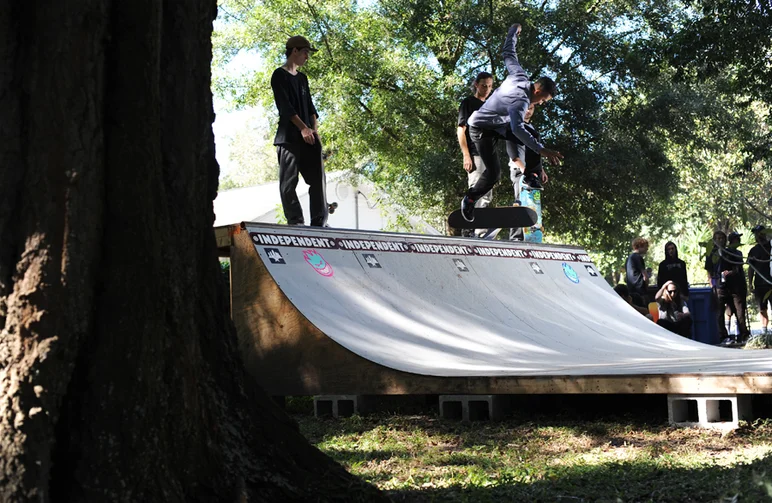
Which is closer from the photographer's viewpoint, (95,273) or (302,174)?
(95,273)

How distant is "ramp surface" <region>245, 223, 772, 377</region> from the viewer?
19.2 feet

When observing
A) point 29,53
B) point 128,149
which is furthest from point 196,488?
point 29,53

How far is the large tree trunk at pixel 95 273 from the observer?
226cm

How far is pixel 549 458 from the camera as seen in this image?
421cm

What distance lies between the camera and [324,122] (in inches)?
952

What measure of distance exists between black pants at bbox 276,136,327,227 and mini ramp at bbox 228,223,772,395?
1.96ft

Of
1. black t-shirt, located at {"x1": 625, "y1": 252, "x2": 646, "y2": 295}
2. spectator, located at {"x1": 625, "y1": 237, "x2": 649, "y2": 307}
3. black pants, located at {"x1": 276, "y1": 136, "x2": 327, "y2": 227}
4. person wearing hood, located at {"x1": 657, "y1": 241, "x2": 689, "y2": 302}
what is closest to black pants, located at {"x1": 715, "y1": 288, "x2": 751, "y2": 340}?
person wearing hood, located at {"x1": 657, "y1": 241, "x2": 689, "y2": 302}

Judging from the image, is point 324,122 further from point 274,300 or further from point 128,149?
point 128,149

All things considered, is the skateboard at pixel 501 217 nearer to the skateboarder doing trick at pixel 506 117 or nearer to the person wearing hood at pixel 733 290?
the skateboarder doing trick at pixel 506 117

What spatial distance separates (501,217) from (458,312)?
8.06 feet

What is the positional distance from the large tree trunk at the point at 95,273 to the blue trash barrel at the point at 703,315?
1345 centimetres

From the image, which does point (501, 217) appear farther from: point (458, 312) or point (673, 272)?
point (673, 272)

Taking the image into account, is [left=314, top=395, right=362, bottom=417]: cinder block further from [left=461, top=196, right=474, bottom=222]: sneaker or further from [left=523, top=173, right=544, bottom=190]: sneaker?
[left=523, top=173, right=544, bottom=190]: sneaker

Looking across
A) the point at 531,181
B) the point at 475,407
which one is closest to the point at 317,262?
the point at 475,407
